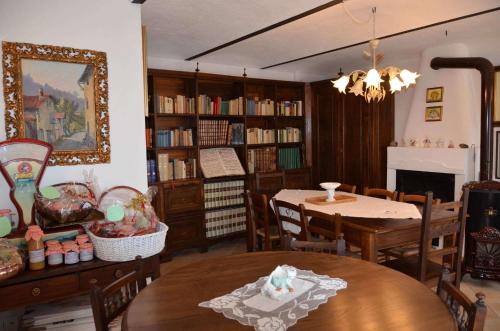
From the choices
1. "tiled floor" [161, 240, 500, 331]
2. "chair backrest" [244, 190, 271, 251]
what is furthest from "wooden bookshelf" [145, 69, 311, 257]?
"chair backrest" [244, 190, 271, 251]

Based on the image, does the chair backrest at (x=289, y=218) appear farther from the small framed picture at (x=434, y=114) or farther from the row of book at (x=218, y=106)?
the small framed picture at (x=434, y=114)

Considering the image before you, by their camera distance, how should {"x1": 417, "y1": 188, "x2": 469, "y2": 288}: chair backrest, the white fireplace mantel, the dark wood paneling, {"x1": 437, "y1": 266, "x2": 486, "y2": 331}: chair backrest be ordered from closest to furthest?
{"x1": 437, "y1": 266, "x2": 486, "y2": 331}: chair backrest
{"x1": 417, "y1": 188, "x2": 469, "y2": 288}: chair backrest
the white fireplace mantel
the dark wood paneling

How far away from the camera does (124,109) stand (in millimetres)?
2477

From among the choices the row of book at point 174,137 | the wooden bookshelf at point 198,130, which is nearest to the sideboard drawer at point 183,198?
the wooden bookshelf at point 198,130

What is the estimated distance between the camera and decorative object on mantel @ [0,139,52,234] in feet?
6.64

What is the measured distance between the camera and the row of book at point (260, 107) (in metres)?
5.06

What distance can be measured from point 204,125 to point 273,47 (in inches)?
48.8

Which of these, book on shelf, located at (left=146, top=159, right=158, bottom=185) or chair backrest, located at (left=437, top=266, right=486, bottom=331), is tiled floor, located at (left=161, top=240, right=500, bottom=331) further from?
chair backrest, located at (left=437, top=266, right=486, bottom=331)

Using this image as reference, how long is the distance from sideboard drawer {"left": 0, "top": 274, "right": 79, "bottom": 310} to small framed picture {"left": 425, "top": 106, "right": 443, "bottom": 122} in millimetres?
4117

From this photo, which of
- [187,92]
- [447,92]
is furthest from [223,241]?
[447,92]

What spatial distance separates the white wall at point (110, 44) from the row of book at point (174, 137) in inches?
71.7

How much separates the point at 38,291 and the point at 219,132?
3.23 m

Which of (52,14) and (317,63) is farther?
(317,63)

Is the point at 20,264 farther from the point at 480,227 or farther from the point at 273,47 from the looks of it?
the point at 480,227
